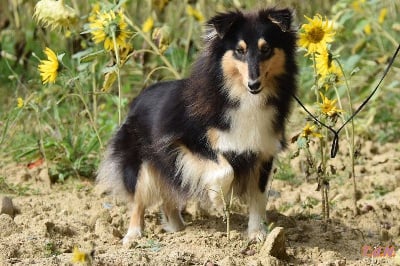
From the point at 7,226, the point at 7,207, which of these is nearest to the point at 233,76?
the point at 7,226

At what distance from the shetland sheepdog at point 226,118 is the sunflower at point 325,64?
28 centimetres

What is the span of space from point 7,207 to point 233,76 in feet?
5.88

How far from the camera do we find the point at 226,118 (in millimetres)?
4934

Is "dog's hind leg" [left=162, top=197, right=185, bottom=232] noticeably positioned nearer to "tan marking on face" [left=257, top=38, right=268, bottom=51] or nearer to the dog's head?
the dog's head

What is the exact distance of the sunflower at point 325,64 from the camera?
522 cm

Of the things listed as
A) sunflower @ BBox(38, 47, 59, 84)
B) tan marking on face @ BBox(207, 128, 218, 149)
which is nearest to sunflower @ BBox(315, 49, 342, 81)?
tan marking on face @ BBox(207, 128, 218, 149)

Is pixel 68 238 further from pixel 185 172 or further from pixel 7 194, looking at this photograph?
pixel 7 194

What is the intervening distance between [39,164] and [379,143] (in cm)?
298

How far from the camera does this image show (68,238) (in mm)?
5141

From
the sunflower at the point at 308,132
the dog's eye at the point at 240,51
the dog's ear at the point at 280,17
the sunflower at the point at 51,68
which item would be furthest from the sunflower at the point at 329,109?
the sunflower at the point at 51,68

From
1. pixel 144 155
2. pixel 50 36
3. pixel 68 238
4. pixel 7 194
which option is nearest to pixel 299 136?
pixel 144 155

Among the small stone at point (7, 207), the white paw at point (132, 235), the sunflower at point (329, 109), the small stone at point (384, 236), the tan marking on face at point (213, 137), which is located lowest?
the white paw at point (132, 235)

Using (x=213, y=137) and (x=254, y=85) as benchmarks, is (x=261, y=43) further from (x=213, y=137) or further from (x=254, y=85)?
(x=213, y=137)

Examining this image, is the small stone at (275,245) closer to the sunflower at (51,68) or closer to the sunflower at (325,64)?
the sunflower at (325,64)
